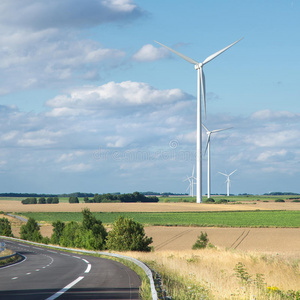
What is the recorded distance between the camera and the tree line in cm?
5059

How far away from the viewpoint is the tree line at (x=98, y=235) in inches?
1992

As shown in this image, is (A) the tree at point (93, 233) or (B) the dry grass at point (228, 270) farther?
(A) the tree at point (93, 233)

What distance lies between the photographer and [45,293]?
15203mm

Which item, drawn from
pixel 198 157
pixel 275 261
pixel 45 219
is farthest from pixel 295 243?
pixel 45 219

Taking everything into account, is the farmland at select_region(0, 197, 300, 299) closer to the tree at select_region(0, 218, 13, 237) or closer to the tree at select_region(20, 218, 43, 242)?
the tree at select_region(20, 218, 43, 242)

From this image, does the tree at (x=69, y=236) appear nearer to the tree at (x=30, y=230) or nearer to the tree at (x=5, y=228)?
the tree at (x=30, y=230)

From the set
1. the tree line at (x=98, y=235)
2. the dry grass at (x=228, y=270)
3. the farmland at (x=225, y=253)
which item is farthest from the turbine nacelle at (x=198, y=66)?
the dry grass at (x=228, y=270)

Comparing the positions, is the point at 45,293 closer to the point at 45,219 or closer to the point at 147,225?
the point at 147,225

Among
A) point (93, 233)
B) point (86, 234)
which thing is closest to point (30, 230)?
point (86, 234)

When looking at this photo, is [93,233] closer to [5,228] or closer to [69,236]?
[69,236]

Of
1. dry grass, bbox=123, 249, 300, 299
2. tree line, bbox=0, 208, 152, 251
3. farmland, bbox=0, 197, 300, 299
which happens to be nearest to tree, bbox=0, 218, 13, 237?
farmland, bbox=0, 197, 300, 299

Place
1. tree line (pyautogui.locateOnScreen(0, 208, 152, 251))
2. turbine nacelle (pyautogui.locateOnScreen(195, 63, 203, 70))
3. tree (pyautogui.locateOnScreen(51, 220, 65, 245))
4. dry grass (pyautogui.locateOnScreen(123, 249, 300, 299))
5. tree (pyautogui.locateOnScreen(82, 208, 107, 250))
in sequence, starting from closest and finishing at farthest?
dry grass (pyautogui.locateOnScreen(123, 249, 300, 299)) → tree line (pyautogui.locateOnScreen(0, 208, 152, 251)) → tree (pyautogui.locateOnScreen(82, 208, 107, 250)) → tree (pyautogui.locateOnScreen(51, 220, 65, 245)) → turbine nacelle (pyautogui.locateOnScreen(195, 63, 203, 70))

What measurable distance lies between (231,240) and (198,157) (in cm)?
3886

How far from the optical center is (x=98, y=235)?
60.0 meters
